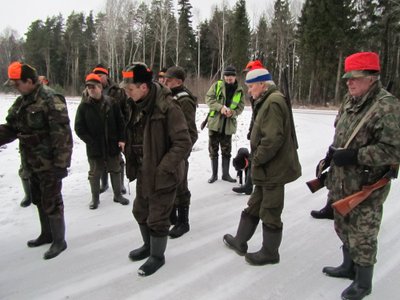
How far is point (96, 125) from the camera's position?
5027 mm

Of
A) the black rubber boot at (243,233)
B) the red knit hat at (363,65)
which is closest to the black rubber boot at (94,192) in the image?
the black rubber boot at (243,233)

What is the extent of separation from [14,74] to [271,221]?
2.87 metres

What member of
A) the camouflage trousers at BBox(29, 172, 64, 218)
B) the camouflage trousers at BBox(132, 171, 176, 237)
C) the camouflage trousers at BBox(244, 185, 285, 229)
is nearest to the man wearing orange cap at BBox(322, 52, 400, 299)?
the camouflage trousers at BBox(244, 185, 285, 229)

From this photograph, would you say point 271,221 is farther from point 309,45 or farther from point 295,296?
point 309,45

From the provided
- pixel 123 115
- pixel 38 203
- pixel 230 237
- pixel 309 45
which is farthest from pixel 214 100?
pixel 309 45

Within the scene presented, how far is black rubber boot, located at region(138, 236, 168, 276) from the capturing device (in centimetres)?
333

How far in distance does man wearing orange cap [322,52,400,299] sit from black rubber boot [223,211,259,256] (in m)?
0.92

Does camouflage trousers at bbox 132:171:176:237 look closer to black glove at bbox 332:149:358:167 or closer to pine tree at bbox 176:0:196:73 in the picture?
black glove at bbox 332:149:358:167

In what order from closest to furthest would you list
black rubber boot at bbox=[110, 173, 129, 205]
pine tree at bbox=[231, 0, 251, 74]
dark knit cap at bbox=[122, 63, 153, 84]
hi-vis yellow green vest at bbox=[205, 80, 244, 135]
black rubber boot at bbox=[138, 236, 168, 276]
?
dark knit cap at bbox=[122, 63, 153, 84]
black rubber boot at bbox=[138, 236, 168, 276]
black rubber boot at bbox=[110, 173, 129, 205]
hi-vis yellow green vest at bbox=[205, 80, 244, 135]
pine tree at bbox=[231, 0, 251, 74]

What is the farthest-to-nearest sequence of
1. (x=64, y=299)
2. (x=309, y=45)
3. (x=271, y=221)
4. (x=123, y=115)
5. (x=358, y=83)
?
(x=309, y=45)
(x=123, y=115)
(x=271, y=221)
(x=64, y=299)
(x=358, y=83)

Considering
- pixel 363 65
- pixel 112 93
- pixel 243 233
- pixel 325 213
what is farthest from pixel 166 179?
pixel 112 93

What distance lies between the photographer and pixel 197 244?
13.1 feet

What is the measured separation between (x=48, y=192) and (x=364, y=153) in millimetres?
3025

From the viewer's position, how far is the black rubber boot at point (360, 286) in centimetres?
288
